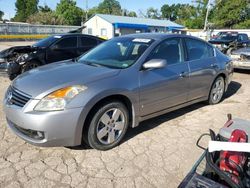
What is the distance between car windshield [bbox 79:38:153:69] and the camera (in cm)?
385

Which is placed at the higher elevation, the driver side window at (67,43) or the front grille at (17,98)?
the driver side window at (67,43)

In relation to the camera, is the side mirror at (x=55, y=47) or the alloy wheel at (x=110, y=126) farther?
the side mirror at (x=55, y=47)

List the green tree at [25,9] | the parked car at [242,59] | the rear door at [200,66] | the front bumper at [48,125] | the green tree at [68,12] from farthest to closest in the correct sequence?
the green tree at [25,9] < the green tree at [68,12] < the parked car at [242,59] < the rear door at [200,66] < the front bumper at [48,125]

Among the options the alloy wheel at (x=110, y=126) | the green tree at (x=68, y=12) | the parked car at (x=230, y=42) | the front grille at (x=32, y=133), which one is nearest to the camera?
the front grille at (x=32, y=133)

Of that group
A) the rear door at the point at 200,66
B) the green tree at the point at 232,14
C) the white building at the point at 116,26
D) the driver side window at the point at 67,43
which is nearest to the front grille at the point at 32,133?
the rear door at the point at 200,66

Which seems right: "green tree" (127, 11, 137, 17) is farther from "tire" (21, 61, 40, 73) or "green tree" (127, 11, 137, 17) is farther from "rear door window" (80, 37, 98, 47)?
"tire" (21, 61, 40, 73)

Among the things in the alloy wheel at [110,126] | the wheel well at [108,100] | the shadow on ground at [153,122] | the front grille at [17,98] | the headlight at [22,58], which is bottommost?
the shadow on ground at [153,122]

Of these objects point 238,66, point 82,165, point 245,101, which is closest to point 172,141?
point 82,165

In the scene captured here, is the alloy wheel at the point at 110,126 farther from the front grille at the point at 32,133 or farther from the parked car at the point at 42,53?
the parked car at the point at 42,53

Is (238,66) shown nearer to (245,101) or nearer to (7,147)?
(245,101)

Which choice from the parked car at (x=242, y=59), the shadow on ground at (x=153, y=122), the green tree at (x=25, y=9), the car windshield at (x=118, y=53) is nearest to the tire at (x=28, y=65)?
the car windshield at (x=118, y=53)

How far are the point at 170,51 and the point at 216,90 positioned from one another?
179 cm

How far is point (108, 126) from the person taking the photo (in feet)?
11.3

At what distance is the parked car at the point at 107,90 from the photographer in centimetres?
304
